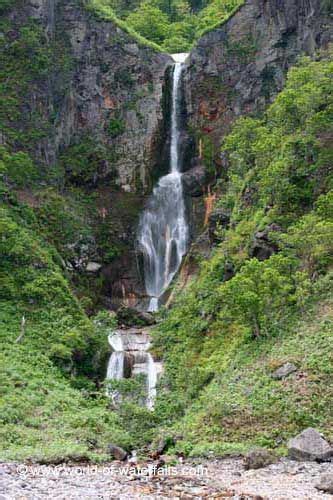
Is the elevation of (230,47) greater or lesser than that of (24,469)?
greater

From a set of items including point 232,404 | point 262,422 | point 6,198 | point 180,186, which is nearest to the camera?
point 262,422

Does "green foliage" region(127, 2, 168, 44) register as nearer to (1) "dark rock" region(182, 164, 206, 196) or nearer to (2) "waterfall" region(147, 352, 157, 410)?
(1) "dark rock" region(182, 164, 206, 196)

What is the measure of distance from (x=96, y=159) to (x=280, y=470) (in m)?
33.5

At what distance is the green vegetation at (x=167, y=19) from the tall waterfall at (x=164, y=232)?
479 inches

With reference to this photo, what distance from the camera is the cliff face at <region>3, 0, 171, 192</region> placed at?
4344 centimetres

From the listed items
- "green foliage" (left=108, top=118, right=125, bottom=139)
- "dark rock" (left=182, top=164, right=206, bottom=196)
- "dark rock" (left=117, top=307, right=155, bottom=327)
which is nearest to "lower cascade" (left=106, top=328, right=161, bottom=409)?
"dark rock" (left=117, top=307, right=155, bottom=327)

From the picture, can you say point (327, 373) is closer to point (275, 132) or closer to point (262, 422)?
point (262, 422)

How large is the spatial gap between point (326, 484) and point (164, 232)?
99.6 ft

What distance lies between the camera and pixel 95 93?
45656 millimetres

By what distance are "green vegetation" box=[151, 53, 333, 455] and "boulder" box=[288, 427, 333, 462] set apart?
1.08 m

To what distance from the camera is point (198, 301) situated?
1201 inches

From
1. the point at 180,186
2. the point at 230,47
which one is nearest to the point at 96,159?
the point at 180,186

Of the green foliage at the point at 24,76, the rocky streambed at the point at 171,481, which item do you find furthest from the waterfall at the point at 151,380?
the green foliage at the point at 24,76

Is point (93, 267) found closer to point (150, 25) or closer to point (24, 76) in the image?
point (24, 76)
